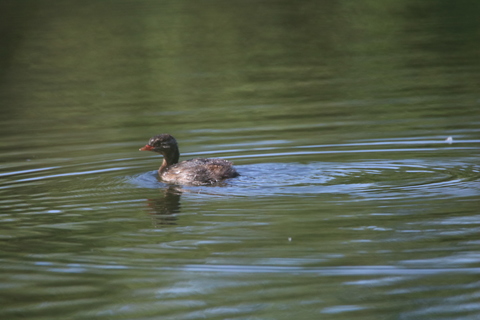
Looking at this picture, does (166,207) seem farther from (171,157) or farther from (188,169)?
(171,157)

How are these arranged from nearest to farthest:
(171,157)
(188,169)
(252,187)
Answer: (252,187), (188,169), (171,157)

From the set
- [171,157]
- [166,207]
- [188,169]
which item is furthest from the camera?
[171,157]

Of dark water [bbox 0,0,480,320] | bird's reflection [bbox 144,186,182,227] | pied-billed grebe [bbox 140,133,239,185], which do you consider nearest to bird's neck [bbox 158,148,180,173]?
pied-billed grebe [bbox 140,133,239,185]

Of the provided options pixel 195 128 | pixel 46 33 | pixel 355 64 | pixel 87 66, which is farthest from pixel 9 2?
pixel 195 128

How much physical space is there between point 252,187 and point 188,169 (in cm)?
118

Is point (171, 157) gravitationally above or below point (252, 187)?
above

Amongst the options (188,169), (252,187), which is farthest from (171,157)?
(252,187)

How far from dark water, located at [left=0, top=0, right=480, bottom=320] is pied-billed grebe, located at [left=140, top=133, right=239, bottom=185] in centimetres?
21

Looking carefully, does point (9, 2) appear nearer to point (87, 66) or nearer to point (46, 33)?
point (46, 33)

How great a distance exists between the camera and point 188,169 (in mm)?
10375

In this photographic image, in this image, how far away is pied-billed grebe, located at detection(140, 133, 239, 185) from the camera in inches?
396

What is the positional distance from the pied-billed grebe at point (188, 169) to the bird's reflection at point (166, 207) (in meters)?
0.23

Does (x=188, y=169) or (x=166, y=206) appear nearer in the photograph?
(x=166, y=206)

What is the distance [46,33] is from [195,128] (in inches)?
735
